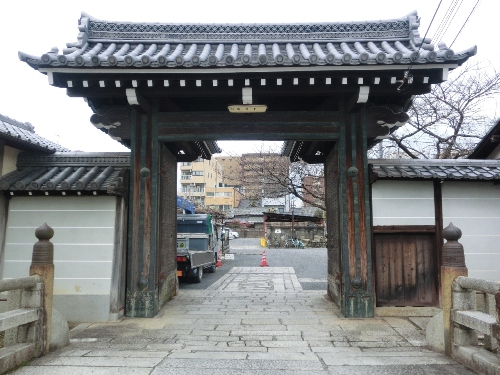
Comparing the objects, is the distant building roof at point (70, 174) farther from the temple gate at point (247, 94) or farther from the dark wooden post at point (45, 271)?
the dark wooden post at point (45, 271)

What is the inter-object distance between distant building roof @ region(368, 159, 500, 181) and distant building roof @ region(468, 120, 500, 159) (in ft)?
5.71

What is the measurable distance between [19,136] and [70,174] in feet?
3.87

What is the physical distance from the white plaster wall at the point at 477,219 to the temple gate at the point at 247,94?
1908mm

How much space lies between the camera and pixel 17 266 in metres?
7.51

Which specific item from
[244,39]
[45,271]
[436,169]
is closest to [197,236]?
[244,39]

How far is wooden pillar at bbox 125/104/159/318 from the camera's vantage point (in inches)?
294

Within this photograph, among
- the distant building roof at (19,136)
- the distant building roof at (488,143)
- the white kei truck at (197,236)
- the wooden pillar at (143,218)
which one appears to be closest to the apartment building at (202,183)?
the white kei truck at (197,236)

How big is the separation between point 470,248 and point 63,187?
8093 millimetres

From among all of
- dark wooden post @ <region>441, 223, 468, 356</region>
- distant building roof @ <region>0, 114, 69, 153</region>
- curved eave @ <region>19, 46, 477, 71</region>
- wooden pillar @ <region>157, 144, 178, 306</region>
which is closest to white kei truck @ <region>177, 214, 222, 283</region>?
wooden pillar @ <region>157, 144, 178, 306</region>

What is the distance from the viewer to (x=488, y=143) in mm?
10555

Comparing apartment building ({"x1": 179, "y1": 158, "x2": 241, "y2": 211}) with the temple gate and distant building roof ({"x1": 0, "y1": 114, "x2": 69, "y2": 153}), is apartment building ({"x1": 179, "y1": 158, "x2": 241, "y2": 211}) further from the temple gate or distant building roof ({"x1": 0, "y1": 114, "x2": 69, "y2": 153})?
the temple gate

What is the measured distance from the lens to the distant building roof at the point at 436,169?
25.6 ft

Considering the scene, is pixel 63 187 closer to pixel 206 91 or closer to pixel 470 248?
pixel 206 91

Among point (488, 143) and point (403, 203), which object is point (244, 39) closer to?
point (403, 203)
